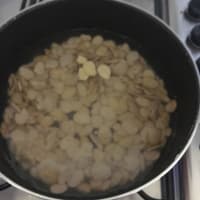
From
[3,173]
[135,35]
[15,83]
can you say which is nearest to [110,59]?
[135,35]

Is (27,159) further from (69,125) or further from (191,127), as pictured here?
(191,127)

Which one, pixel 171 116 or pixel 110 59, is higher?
pixel 110 59

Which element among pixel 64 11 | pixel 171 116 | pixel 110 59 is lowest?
pixel 171 116

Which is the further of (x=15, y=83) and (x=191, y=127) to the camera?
(x=15, y=83)

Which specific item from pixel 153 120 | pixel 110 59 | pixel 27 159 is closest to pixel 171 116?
pixel 153 120

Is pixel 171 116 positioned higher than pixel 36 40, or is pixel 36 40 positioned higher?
pixel 36 40

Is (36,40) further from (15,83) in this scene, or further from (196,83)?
(196,83)
